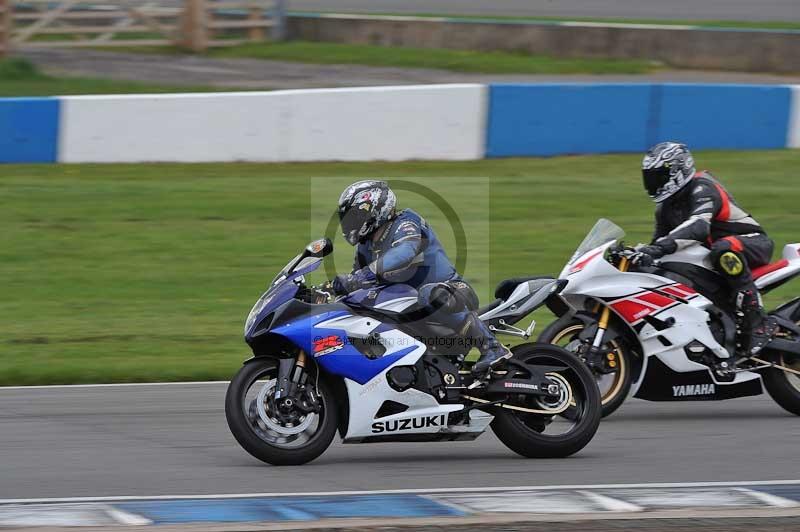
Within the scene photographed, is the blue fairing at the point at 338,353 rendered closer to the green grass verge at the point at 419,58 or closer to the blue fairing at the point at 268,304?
the blue fairing at the point at 268,304

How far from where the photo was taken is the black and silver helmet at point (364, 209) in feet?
23.2

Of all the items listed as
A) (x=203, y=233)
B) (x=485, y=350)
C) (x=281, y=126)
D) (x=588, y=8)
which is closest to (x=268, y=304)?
(x=485, y=350)

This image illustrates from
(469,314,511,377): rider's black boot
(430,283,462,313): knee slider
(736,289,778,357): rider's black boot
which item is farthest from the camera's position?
(736,289,778,357): rider's black boot

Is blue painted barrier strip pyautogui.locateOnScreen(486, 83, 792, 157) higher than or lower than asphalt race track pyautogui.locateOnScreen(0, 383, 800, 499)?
higher

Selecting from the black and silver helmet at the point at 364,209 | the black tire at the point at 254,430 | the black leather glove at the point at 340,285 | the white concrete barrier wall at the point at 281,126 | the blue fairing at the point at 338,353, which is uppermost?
the white concrete barrier wall at the point at 281,126

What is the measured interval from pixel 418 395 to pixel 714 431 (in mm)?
2191

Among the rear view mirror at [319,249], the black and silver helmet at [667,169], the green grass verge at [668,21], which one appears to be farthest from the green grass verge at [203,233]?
the green grass verge at [668,21]

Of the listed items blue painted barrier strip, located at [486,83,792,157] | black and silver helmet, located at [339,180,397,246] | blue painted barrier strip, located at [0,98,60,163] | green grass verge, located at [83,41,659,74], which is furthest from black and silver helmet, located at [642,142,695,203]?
green grass verge, located at [83,41,659,74]

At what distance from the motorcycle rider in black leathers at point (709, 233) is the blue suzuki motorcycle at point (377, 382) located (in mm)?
1520

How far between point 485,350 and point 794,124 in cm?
1270

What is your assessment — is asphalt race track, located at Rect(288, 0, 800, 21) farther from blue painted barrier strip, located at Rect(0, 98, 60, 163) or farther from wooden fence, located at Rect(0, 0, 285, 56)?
blue painted barrier strip, located at Rect(0, 98, 60, 163)

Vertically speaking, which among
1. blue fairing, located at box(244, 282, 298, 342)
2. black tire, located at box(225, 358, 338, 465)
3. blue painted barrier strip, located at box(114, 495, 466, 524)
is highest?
blue fairing, located at box(244, 282, 298, 342)

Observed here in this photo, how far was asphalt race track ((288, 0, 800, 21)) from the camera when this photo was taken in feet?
106

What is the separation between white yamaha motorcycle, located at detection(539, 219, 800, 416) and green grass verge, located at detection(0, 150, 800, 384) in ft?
5.28
